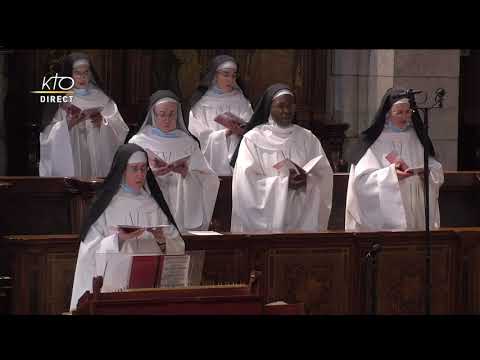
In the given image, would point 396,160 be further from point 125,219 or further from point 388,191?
point 125,219

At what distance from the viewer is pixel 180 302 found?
31.1 ft

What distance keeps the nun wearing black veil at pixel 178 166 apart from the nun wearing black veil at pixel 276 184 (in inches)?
10.5

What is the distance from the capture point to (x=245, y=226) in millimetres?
13031

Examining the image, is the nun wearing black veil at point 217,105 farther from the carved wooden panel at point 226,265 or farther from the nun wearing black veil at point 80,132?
the carved wooden panel at point 226,265

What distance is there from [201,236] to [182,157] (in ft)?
4.21

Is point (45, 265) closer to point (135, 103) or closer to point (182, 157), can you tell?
point (182, 157)

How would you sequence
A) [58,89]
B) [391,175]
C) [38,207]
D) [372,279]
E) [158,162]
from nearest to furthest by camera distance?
[372,279] < [158,162] < [391,175] < [38,207] < [58,89]

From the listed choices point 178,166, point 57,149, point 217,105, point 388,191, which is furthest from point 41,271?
point 217,105

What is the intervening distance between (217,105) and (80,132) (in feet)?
4.64

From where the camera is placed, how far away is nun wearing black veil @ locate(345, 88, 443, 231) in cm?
1324

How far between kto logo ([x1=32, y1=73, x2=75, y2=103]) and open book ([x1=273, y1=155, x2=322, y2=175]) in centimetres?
248

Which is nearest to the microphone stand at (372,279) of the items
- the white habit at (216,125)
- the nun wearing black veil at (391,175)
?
the nun wearing black veil at (391,175)

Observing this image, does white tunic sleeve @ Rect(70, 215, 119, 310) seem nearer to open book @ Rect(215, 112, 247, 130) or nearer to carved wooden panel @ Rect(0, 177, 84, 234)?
carved wooden panel @ Rect(0, 177, 84, 234)

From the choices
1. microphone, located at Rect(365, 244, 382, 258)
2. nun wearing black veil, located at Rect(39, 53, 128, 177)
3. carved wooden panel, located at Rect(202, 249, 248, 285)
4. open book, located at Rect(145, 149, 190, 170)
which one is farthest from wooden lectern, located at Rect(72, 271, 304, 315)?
nun wearing black veil, located at Rect(39, 53, 128, 177)
